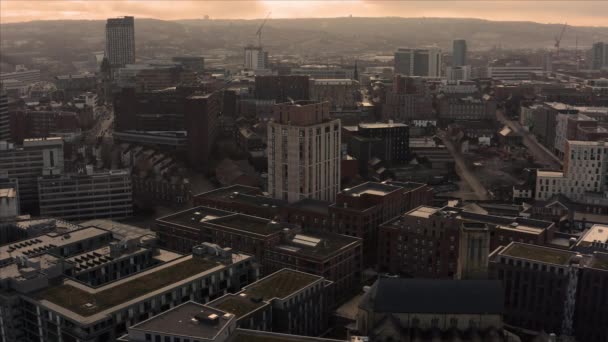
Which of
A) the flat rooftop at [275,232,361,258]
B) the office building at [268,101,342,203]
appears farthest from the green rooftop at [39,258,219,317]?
the office building at [268,101,342,203]

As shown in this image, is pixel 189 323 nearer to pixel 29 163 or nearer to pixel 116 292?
pixel 116 292

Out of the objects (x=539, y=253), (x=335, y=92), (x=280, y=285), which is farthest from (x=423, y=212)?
(x=335, y=92)

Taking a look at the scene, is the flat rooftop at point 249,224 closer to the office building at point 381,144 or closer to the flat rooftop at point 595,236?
the flat rooftop at point 595,236

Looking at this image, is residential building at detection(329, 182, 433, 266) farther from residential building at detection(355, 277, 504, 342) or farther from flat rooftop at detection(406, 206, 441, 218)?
residential building at detection(355, 277, 504, 342)

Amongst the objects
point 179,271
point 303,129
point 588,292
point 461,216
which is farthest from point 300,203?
point 588,292

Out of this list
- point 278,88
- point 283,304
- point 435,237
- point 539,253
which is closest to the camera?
point 283,304

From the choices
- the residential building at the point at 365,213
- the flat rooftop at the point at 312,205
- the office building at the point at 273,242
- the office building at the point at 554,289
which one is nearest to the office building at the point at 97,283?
the office building at the point at 273,242
